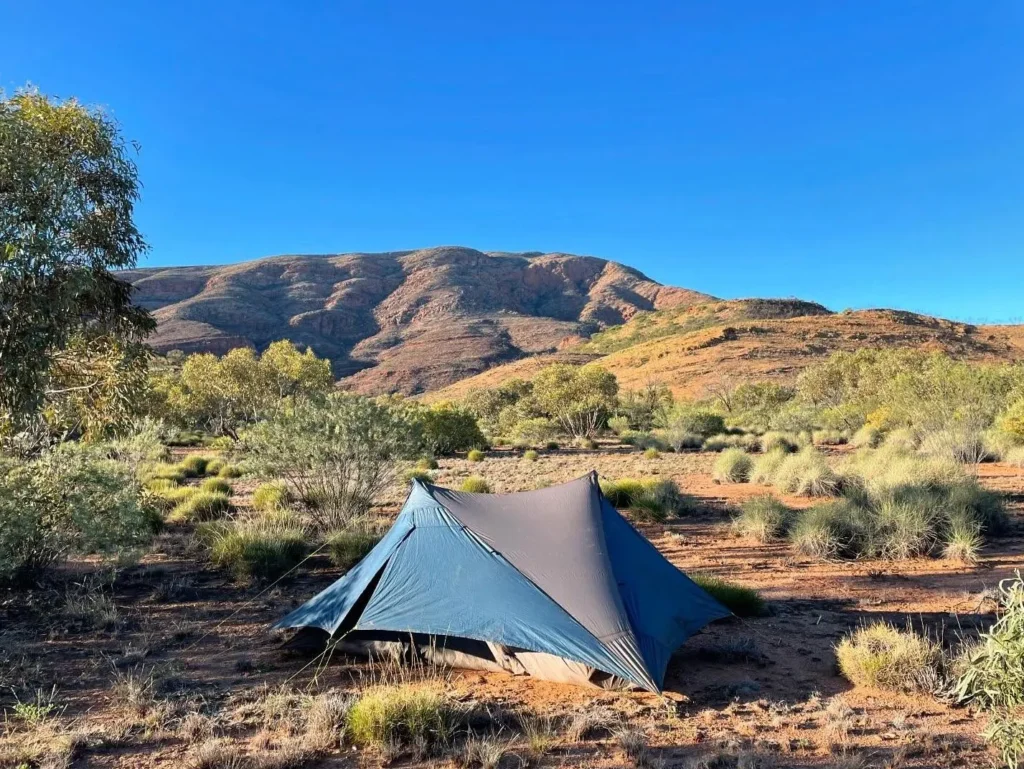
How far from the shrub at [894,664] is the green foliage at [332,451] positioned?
788 centimetres

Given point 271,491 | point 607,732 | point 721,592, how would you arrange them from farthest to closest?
1. point 271,491
2. point 721,592
3. point 607,732

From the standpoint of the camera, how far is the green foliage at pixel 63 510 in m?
7.39

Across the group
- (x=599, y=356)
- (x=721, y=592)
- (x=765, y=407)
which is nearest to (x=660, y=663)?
(x=721, y=592)

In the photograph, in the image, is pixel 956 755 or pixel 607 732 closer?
pixel 956 755

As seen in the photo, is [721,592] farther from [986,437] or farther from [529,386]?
[529,386]

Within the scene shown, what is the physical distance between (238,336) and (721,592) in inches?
4108

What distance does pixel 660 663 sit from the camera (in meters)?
4.97

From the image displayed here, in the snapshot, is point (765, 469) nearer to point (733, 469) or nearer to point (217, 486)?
point (733, 469)

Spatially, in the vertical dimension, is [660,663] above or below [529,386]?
below

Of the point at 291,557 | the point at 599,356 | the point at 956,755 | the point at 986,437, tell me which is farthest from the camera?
the point at 599,356

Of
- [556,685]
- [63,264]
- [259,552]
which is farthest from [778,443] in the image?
[63,264]

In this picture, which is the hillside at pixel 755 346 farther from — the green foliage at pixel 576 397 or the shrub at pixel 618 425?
the green foliage at pixel 576 397

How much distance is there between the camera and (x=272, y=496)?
41.5 feet

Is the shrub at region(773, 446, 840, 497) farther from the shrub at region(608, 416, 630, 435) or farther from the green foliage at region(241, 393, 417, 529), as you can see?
the shrub at region(608, 416, 630, 435)
